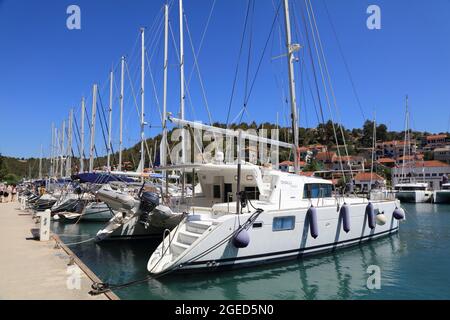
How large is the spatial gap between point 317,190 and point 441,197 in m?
46.9

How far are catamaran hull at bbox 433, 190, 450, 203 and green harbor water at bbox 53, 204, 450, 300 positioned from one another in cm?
4210

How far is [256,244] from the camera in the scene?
10500 mm

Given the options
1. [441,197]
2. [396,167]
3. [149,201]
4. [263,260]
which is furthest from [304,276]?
[396,167]

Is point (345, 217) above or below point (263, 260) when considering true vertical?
above

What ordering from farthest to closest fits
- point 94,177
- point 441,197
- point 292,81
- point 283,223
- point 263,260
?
point 441,197
point 94,177
point 292,81
point 283,223
point 263,260

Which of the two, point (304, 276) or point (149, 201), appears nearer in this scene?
point (304, 276)

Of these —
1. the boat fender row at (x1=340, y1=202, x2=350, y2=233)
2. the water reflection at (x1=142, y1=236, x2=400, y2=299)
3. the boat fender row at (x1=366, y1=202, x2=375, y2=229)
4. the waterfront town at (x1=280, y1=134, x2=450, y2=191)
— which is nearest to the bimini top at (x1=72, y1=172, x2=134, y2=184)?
the water reflection at (x1=142, y1=236, x2=400, y2=299)

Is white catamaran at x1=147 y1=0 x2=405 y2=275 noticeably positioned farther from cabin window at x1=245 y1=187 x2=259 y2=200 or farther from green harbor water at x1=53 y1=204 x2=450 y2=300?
green harbor water at x1=53 y1=204 x2=450 y2=300

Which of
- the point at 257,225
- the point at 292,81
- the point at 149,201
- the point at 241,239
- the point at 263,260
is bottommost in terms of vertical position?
the point at 263,260

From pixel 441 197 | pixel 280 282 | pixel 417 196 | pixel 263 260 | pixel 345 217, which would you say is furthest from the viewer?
pixel 417 196

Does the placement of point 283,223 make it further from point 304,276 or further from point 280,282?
point 280,282

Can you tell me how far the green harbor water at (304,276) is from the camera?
8.82 m

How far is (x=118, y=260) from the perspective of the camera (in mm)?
12688

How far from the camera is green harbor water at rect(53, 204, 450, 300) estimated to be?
882 cm
